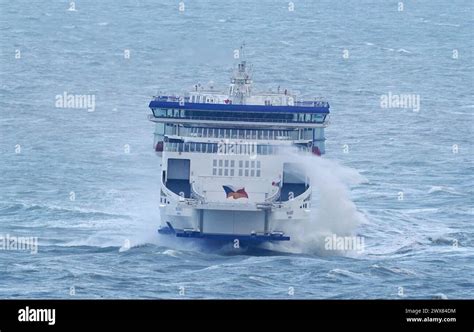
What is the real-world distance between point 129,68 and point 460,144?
166ft

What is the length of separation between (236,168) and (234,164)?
1.03 ft

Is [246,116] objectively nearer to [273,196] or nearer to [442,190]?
[273,196]

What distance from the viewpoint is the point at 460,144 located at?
153875mm

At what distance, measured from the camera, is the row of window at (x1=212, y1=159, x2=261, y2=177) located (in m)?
104

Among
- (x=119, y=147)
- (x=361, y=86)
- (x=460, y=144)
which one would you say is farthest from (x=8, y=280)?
(x=361, y=86)

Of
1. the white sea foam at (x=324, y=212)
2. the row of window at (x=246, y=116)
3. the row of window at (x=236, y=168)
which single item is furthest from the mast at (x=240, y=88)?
the white sea foam at (x=324, y=212)

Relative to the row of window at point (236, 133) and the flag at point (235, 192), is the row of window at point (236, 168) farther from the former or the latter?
the row of window at point (236, 133)

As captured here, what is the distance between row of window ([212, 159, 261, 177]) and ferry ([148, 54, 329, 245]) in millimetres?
56

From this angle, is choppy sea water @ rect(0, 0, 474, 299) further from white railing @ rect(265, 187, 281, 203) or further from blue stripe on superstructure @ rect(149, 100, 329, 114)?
blue stripe on superstructure @ rect(149, 100, 329, 114)

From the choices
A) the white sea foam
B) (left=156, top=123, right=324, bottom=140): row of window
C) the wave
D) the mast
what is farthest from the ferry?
the wave

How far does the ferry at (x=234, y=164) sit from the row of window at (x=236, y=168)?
0.06 m

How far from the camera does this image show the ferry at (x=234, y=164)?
102188 mm

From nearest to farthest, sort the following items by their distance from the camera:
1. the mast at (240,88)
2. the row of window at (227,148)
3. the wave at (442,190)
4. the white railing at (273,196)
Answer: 1. the white railing at (273,196)
2. the row of window at (227,148)
3. the mast at (240,88)
4. the wave at (442,190)

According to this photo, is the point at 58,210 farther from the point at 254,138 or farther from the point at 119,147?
the point at 119,147
